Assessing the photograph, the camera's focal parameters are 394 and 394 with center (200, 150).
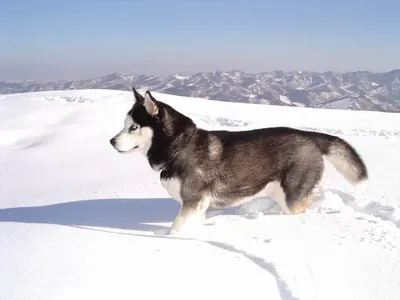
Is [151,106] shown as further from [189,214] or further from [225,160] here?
[189,214]

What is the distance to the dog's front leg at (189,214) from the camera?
16.4 feet

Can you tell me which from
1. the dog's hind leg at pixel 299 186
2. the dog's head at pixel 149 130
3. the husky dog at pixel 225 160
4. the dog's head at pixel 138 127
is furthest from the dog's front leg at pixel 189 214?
the dog's hind leg at pixel 299 186

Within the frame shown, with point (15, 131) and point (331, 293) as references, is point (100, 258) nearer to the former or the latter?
point (331, 293)

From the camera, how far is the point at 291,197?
553 cm

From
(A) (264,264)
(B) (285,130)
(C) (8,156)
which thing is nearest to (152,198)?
(B) (285,130)

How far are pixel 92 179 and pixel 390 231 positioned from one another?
568 cm

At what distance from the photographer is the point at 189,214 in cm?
504

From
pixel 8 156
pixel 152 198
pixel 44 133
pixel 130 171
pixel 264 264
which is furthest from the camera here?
pixel 44 133

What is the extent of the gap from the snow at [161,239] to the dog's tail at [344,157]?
298 mm

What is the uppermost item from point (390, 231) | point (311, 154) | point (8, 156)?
point (311, 154)

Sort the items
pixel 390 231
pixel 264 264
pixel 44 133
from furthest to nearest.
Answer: pixel 44 133 < pixel 390 231 < pixel 264 264

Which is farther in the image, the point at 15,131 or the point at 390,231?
the point at 15,131

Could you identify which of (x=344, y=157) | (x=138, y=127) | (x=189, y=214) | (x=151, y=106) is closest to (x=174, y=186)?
(x=189, y=214)

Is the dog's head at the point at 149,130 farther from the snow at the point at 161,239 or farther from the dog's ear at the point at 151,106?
the snow at the point at 161,239
